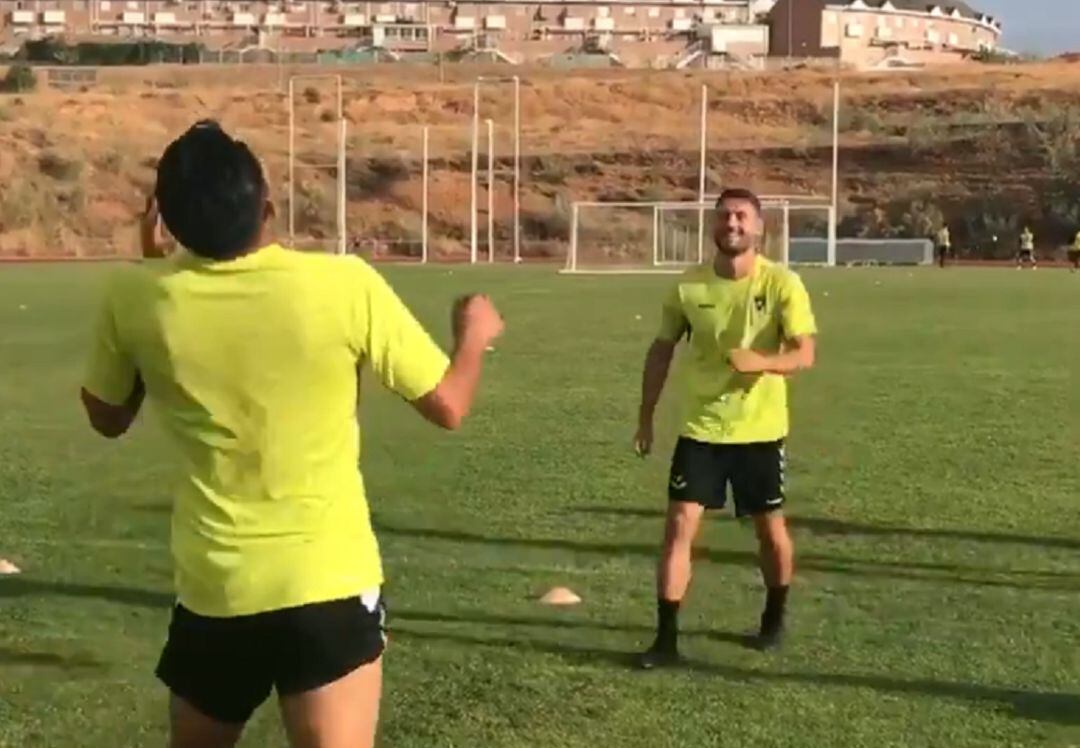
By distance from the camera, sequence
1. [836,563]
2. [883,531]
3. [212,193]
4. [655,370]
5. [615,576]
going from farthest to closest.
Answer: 1. [883,531]
2. [836,563]
3. [615,576]
4. [655,370]
5. [212,193]

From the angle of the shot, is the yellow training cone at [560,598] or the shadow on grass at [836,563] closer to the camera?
the yellow training cone at [560,598]

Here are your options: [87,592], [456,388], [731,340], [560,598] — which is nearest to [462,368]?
[456,388]

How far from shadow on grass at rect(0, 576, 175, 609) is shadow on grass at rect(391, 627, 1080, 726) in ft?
5.23

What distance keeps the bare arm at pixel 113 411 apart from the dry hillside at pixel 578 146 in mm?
59877

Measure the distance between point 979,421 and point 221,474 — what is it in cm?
1242

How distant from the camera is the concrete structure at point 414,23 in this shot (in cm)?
13075

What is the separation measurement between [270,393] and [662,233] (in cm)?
5504

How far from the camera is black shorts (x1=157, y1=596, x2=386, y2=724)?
3783mm

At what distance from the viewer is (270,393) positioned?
381cm

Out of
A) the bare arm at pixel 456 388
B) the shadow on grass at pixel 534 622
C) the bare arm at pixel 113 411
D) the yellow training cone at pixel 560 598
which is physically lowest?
the shadow on grass at pixel 534 622

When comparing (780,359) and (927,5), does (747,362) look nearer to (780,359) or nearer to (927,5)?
(780,359)

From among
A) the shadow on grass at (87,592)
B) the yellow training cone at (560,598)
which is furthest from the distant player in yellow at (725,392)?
the shadow on grass at (87,592)

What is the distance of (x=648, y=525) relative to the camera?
34.7ft

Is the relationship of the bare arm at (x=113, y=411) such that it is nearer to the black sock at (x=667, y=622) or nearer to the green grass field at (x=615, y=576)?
the green grass field at (x=615, y=576)
